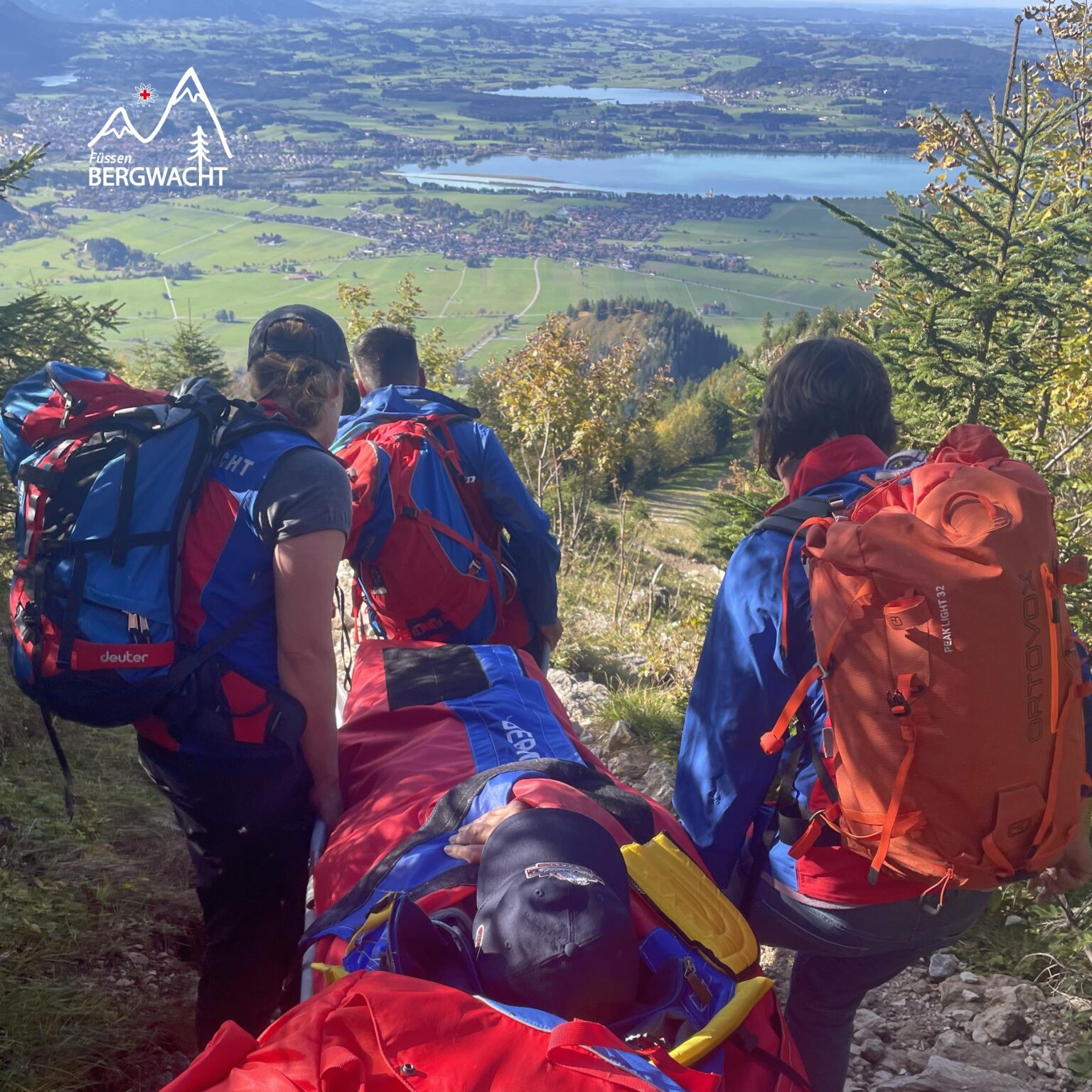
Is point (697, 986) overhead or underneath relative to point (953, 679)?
underneath

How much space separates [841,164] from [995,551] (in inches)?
3969

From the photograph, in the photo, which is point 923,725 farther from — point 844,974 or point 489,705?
point 489,705

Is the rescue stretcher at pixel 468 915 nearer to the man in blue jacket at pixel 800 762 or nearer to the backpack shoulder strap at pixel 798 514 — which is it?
the man in blue jacket at pixel 800 762

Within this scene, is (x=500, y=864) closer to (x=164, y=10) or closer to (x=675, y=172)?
(x=675, y=172)

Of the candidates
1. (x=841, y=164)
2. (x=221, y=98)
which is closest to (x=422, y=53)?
(x=221, y=98)

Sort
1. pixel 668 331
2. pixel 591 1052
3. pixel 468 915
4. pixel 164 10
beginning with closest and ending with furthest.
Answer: pixel 591 1052 < pixel 468 915 < pixel 668 331 < pixel 164 10

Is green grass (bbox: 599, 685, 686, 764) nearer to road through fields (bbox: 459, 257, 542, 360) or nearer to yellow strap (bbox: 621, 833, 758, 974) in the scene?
yellow strap (bbox: 621, 833, 758, 974)

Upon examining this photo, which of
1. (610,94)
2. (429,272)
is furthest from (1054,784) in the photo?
(610,94)

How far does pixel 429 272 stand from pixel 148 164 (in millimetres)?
22007

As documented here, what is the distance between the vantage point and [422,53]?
4387 inches

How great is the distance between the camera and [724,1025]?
1.37 meters

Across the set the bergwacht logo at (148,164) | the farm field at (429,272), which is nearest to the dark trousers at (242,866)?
the farm field at (429,272)

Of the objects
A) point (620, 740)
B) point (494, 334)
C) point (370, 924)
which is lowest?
point (494, 334)

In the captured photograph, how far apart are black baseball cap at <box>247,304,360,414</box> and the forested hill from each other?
60.4 metres
